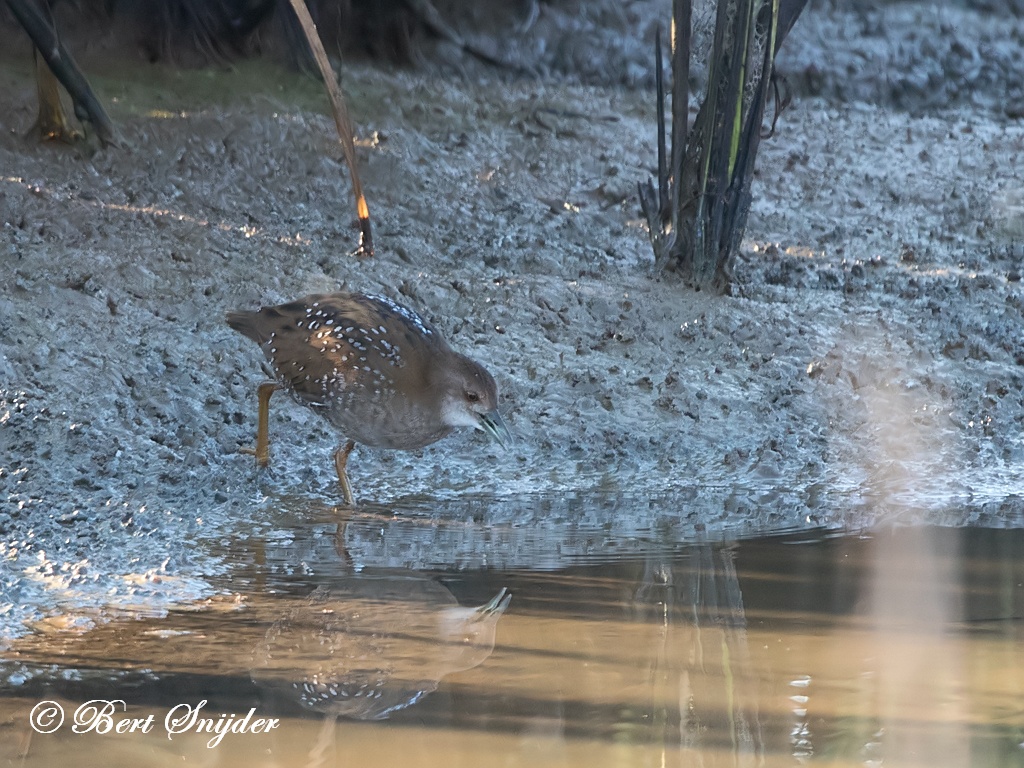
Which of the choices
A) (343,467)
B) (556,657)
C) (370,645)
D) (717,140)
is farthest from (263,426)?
(717,140)

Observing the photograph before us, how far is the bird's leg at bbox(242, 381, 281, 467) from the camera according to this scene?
634 cm

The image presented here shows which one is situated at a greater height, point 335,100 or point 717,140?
point 717,140

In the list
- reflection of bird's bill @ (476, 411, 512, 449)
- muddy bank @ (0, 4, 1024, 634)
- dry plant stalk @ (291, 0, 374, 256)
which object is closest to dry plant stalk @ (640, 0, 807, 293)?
muddy bank @ (0, 4, 1024, 634)

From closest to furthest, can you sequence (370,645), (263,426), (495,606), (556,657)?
(556,657) < (370,645) < (495,606) < (263,426)

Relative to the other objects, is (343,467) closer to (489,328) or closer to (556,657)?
(489,328)

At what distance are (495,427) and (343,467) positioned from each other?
80cm

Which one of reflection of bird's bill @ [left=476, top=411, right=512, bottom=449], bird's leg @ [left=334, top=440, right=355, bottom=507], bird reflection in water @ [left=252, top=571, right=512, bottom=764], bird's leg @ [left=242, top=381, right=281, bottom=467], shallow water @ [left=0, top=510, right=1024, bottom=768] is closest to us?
shallow water @ [left=0, top=510, right=1024, bottom=768]

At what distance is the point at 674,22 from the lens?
322 inches

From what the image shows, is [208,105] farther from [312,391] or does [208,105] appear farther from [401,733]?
[401,733]

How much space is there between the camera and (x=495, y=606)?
184 inches

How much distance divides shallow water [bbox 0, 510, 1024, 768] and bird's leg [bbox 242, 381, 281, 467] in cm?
77

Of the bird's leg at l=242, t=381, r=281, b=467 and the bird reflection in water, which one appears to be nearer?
the bird reflection in water

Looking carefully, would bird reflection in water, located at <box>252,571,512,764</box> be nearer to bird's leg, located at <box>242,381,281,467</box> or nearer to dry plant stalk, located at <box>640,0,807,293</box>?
bird's leg, located at <box>242,381,281,467</box>

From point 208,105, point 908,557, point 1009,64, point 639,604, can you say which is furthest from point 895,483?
point 1009,64
